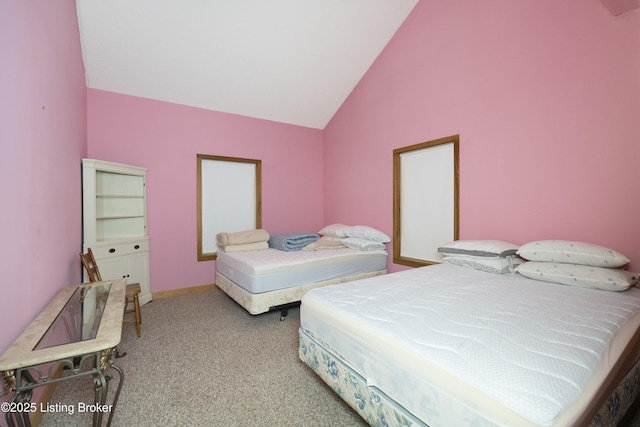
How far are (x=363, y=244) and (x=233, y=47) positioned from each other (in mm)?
2804

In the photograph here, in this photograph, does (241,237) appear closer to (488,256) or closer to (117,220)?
(117,220)

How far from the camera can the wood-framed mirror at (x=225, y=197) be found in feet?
12.5

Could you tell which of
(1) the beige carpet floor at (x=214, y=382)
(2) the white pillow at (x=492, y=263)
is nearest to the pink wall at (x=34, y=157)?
(1) the beige carpet floor at (x=214, y=382)

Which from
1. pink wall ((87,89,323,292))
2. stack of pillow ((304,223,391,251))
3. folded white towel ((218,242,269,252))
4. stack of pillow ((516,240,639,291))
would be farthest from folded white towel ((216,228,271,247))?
stack of pillow ((516,240,639,291))

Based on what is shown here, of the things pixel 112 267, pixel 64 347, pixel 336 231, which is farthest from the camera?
pixel 336 231

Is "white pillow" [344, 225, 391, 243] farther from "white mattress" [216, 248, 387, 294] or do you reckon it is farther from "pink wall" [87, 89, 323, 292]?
"pink wall" [87, 89, 323, 292]

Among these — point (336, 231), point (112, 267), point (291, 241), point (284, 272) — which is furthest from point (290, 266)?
point (112, 267)

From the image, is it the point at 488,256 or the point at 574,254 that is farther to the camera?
the point at 488,256

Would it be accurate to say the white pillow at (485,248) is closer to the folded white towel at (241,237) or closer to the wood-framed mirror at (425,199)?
the wood-framed mirror at (425,199)

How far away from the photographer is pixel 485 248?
7.40 ft

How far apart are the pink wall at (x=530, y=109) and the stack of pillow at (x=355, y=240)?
1.43 ft

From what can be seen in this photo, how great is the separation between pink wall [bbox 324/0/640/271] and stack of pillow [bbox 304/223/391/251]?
435 mm

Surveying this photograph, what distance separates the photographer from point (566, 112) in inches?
80.6

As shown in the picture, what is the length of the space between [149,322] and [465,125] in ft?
12.5
